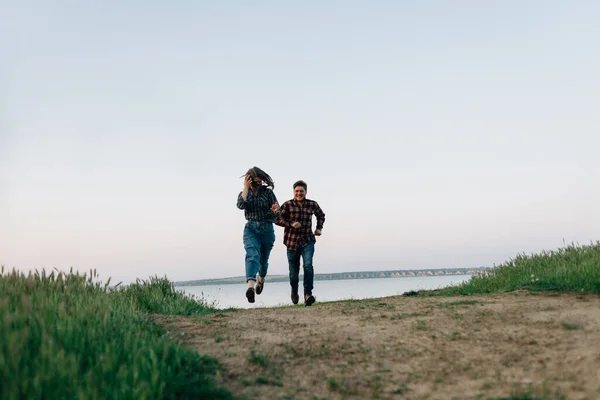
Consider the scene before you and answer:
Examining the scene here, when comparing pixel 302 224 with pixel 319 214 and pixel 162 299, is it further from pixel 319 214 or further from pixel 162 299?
pixel 162 299

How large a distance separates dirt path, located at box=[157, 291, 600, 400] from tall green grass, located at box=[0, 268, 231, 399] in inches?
15.6

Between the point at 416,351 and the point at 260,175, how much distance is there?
574cm

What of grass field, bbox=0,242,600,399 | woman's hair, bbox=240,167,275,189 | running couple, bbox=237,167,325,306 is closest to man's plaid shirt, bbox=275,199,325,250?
running couple, bbox=237,167,325,306

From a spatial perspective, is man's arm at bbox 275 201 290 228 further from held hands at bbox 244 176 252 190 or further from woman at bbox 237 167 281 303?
held hands at bbox 244 176 252 190

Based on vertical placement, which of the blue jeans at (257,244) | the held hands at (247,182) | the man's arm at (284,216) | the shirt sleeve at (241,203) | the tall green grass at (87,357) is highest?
the held hands at (247,182)

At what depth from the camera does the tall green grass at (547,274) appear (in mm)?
7941

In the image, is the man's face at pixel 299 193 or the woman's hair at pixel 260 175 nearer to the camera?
the woman's hair at pixel 260 175

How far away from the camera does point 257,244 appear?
1020 cm

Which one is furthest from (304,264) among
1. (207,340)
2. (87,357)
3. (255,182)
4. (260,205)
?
(87,357)

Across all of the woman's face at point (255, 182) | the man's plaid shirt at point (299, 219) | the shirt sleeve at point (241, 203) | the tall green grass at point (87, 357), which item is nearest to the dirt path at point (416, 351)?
the tall green grass at point (87, 357)

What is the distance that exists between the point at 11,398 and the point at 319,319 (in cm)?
455

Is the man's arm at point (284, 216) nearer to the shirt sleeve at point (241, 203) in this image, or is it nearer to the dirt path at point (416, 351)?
the shirt sleeve at point (241, 203)

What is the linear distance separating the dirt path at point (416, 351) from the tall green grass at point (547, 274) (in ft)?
2.05

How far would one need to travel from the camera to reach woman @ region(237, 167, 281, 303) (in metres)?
9.99
